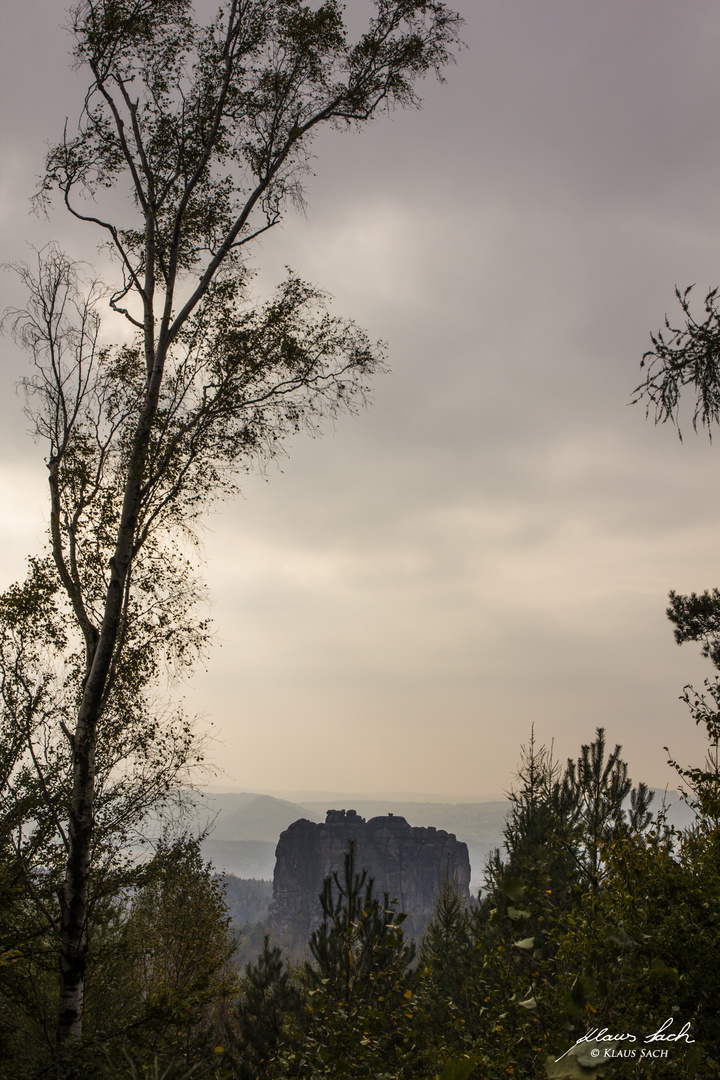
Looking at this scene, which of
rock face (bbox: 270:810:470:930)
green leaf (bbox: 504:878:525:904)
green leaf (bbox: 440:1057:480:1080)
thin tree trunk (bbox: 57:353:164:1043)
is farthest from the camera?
rock face (bbox: 270:810:470:930)

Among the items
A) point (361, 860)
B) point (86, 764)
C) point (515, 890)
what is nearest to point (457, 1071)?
point (515, 890)

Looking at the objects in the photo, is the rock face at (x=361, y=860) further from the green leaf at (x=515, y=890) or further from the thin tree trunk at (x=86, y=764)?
the green leaf at (x=515, y=890)

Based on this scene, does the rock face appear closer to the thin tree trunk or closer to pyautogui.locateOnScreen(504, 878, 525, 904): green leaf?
the thin tree trunk

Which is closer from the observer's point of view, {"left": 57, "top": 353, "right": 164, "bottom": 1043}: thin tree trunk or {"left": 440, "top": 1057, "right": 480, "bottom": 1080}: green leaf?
{"left": 440, "top": 1057, "right": 480, "bottom": 1080}: green leaf

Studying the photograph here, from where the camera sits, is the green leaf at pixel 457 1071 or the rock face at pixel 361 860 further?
the rock face at pixel 361 860

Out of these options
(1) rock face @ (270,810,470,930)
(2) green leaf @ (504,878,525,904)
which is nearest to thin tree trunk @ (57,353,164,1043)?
(2) green leaf @ (504,878,525,904)

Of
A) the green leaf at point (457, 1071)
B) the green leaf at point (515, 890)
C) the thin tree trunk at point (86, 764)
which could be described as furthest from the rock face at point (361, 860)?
the green leaf at point (457, 1071)

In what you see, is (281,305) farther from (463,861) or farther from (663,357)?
(463,861)

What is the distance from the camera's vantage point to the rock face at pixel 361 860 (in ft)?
538

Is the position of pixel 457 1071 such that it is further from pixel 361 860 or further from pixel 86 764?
pixel 361 860

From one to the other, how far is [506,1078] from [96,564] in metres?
7.95

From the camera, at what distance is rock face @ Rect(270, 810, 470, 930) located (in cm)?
16388

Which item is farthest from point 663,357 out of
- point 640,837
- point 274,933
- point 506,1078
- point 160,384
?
point 274,933

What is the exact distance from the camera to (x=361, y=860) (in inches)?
6344
